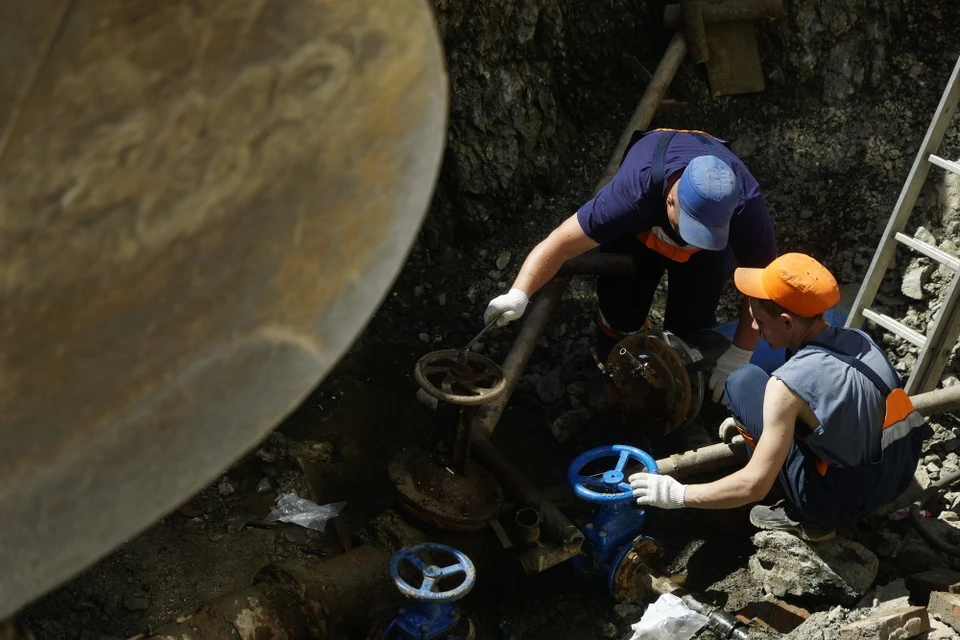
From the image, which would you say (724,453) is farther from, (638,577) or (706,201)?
(706,201)

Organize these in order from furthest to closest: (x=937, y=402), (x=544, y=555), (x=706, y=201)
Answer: (x=937, y=402) → (x=706, y=201) → (x=544, y=555)

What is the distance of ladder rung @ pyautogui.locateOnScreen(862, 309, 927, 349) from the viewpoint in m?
4.24

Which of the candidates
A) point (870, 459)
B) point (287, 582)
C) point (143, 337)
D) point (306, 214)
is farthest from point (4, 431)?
point (870, 459)

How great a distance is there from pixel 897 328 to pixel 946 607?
4.74ft

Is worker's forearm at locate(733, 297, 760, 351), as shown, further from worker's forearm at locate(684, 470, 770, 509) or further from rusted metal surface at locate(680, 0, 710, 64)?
rusted metal surface at locate(680, 0, 710, 64)

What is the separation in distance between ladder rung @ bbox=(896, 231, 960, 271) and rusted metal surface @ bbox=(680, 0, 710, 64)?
1.69 metres

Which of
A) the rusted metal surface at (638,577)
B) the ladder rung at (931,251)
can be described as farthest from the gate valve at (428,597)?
the ladder rung at (931,251)

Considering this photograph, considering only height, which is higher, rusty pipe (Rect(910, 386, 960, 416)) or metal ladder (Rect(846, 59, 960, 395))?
metal ladder (Rect(846, 59, 960, 395))

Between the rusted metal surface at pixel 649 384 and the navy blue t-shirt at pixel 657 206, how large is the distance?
0.51 meters

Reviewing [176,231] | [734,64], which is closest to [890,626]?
[176,231]

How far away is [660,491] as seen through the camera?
3365mm

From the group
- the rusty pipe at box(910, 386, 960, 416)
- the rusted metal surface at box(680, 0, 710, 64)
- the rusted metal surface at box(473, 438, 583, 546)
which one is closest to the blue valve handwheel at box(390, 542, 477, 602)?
the rusted metal surface at box(473, 438, 583, 546)

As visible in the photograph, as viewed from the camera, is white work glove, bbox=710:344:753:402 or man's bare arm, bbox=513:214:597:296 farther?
white work glove, bbox=710:344:753:402

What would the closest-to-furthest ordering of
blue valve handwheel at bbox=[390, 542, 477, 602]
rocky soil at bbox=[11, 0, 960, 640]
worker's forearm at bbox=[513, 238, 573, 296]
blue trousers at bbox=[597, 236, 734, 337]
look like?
blue valve handwheel at bbox=[390, 542, 477, 602] → rocky soil at bbox=[11, 0, 960, 640] → worker's forearm at bbox=[513, 238, 573, 296] → blue trousers at bbox=[597, 236, 734, 337]
